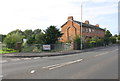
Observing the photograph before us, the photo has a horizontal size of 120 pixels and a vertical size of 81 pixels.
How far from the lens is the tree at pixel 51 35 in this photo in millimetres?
27328

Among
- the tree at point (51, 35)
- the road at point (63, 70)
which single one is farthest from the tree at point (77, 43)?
the road at point (63, 70)

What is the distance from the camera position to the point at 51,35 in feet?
92.0

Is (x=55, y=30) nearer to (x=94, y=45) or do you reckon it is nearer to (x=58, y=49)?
(x=58, y=49)

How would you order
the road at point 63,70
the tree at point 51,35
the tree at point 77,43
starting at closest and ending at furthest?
the road at point 63,70 → the tree at point 51,35 → the tree at point 77,43

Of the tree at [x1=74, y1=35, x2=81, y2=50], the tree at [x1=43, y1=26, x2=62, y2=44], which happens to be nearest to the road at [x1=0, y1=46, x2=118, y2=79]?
the tree at [x1=43, y1=26, x2=62, y2=44]

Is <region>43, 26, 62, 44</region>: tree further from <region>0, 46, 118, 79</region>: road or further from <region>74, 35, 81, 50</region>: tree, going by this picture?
<region>0, 46, 118, 79</region>: road

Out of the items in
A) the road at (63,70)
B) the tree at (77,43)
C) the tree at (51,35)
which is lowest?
the road at (63,70)

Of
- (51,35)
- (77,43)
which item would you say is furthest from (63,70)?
(77,43)

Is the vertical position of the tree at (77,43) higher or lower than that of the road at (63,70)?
higher

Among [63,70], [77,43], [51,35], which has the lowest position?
[63,70]

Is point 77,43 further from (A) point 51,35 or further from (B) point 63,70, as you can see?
(B) point 63,70

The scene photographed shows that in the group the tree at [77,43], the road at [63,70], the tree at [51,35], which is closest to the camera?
the road at [63,70]

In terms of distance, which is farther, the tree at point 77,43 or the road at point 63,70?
the tree at point 77,43

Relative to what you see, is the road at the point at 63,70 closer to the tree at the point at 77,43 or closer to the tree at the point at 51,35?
the tree at the point at 51,35
